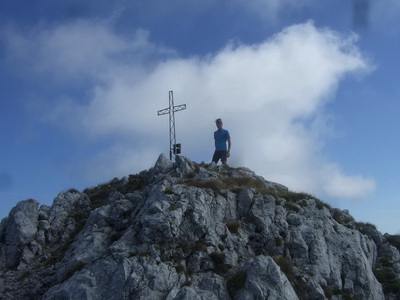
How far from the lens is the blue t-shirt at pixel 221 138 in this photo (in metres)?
32.6

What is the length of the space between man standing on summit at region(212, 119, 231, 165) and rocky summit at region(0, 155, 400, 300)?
1354 mm

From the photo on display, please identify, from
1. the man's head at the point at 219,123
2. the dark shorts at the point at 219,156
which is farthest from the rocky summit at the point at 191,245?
the man's head at the point at 219,123

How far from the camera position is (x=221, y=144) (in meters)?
33.2

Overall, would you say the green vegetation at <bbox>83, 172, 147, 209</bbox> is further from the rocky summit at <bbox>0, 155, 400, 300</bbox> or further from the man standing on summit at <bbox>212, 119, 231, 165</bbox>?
the man standing on summit at <bbox>212, 119, 231, 165</bbox>

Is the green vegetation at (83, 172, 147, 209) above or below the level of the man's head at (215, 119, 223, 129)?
below

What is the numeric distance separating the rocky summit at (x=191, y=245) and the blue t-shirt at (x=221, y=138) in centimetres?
175

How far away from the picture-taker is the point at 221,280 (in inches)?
792

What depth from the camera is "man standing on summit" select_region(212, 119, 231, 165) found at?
32688mm

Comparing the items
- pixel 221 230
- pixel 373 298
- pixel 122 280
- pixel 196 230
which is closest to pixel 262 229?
pixel 221 230

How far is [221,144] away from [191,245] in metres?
12.6

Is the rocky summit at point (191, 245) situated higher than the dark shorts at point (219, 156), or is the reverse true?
the dark shorts at point (219, 156)

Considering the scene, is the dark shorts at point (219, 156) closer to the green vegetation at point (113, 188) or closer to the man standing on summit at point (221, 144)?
the man standing on summit at point (221, 144)

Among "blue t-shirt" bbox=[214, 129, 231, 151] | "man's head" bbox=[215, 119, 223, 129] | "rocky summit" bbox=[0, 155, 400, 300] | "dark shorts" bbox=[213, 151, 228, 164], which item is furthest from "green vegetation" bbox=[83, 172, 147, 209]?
"man's head" bbox=[215, 119, 223, 129]

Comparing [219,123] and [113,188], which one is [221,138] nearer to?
[219,123]
